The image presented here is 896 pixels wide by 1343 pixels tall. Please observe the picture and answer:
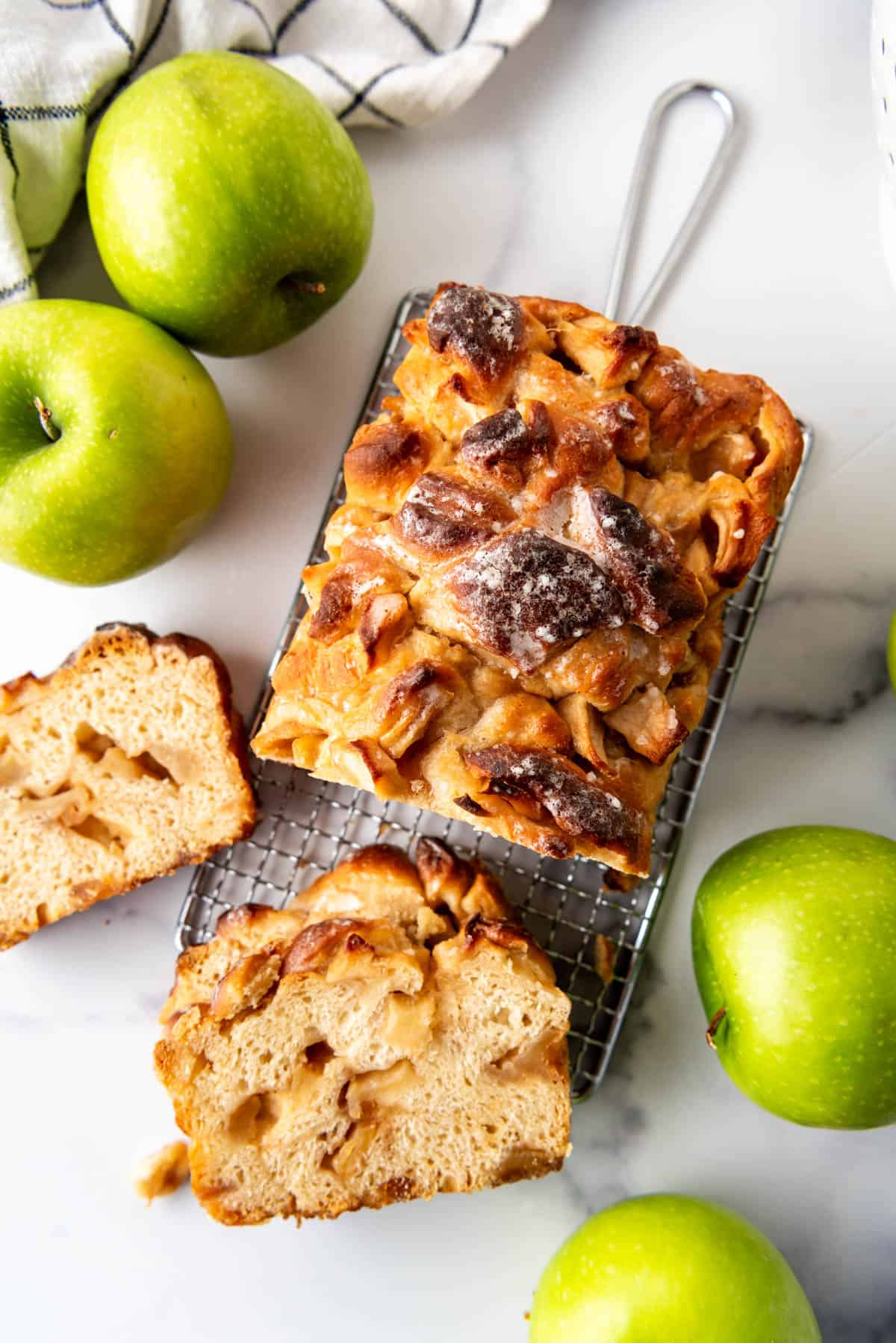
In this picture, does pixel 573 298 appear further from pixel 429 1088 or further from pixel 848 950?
pixel 429 1088

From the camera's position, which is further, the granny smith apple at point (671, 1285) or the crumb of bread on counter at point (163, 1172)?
the crumb of bread on counter at point (163, 1172)

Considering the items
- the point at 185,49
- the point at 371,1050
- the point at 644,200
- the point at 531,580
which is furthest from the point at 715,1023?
the point at 185,49

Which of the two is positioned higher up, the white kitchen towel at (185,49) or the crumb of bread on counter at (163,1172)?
the white kitchen towel at (185,49)

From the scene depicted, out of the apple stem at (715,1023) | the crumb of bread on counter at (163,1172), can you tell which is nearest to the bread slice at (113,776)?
the crumb of bread on counter at (163,1172)

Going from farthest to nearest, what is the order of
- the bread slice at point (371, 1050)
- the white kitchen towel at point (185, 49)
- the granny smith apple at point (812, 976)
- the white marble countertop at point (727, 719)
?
1. the white marble countertop at point (727, 719)
2. the white kitchen towel at point (185, 49)
3. the bread slice at point (371, 1050)
4. the granny smith apple at point (812, 976)

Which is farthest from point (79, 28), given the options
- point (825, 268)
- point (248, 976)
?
point (248, 976)

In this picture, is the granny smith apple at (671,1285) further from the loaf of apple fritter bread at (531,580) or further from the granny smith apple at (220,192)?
the granny smith apple at (220,192)
